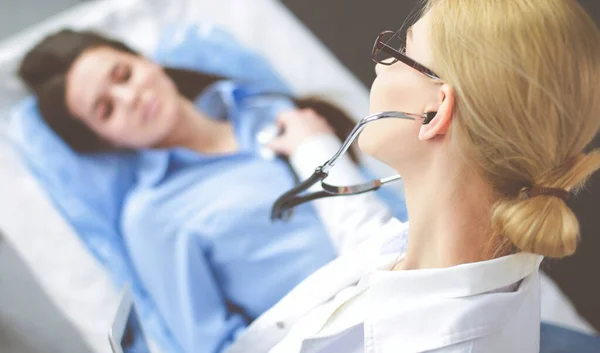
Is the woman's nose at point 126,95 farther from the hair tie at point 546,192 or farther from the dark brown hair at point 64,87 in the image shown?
the hair tie at point 546,192

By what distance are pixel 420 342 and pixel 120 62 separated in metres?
0.85

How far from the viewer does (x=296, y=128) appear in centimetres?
114

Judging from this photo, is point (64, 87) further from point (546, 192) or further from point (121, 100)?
point (546, 192)

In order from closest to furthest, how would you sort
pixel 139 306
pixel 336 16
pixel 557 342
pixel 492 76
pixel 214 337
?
pixel 492 76, pixel 557 342, pixel 214 337, pixel 139 306, pixel 336 16

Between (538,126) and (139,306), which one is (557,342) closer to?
(538,126)

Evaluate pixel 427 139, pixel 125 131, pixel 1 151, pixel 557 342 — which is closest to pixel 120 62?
pixel 125 131

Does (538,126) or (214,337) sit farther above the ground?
(538,126)

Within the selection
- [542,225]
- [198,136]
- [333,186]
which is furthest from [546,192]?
[198,136]

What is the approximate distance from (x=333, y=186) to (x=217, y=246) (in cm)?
37

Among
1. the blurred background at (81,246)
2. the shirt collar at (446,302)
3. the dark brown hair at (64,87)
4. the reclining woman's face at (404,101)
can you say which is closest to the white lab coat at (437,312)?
the shirt collar at (446,302)

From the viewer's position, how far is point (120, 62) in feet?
3.88

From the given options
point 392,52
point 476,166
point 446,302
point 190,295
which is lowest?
point 190,295

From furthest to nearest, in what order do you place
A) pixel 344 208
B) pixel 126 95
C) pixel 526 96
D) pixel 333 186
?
pixel 126 95 → pixel 344 208 → pixel 333 186 → pixel 526 96

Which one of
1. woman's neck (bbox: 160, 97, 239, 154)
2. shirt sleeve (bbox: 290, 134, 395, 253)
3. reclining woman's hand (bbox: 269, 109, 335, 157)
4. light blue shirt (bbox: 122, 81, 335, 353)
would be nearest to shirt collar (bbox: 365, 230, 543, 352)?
shirt sleeve (bbox: 290, 134, 395, 253)
